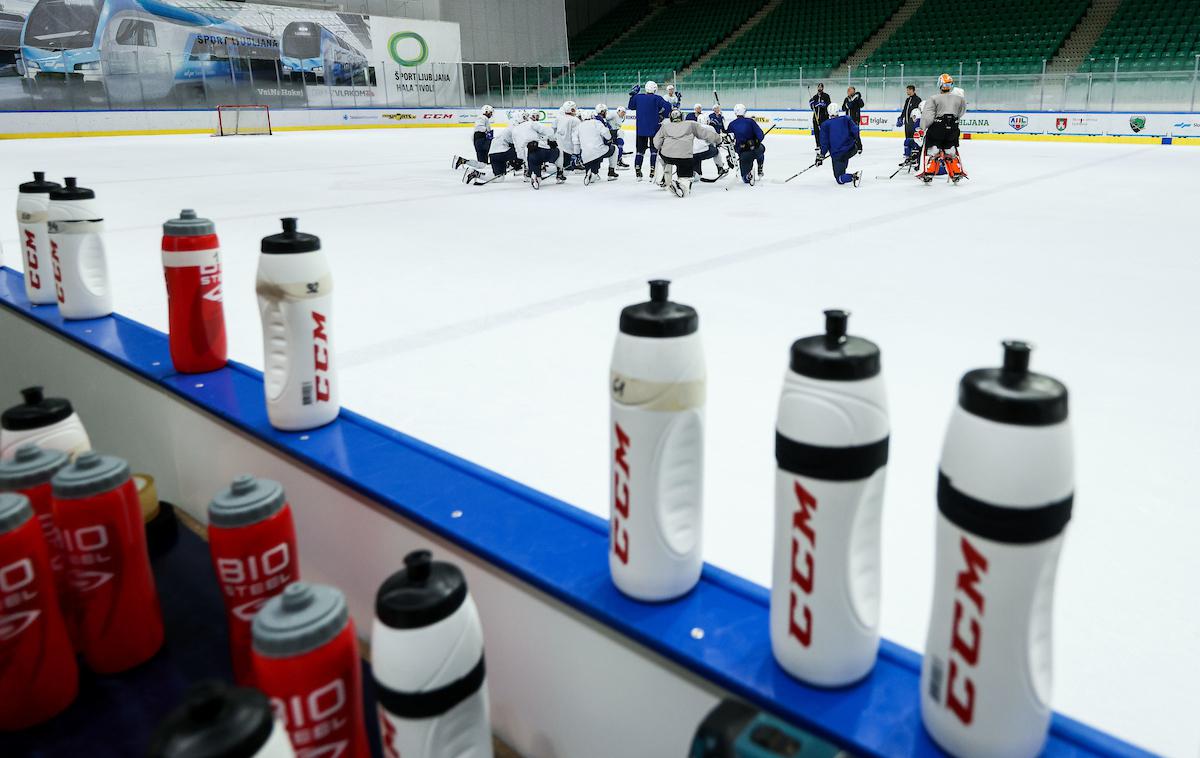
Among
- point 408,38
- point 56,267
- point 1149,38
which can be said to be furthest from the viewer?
point 408,38

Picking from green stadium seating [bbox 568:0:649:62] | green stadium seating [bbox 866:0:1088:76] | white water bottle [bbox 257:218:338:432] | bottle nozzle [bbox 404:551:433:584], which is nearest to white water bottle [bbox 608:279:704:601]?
bottle nozzle [bbox 404:551:433:584]

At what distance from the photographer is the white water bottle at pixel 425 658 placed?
88 cm

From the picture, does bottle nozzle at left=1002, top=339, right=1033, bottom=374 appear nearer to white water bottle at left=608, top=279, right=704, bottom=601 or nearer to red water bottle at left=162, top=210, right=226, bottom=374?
white water bottle at left=608, top=279, right=704, bottom=601

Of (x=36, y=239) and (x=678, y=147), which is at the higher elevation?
(x=678, y=147)

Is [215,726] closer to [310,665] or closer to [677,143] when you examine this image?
[310,665]

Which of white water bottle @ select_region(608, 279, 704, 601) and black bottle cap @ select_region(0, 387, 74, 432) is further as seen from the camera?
black bottle cap @ select_region(0, 387, 74, 432)

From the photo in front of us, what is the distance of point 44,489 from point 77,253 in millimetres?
1267

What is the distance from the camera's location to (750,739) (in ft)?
2.51

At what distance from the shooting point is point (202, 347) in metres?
1.91

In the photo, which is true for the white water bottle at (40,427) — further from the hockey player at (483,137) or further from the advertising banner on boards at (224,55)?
the advertising banner on boards at (224,55)

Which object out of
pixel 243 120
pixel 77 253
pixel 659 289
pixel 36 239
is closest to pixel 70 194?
pixel 77 253

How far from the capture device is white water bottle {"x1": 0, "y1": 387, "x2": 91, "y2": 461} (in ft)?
4.53

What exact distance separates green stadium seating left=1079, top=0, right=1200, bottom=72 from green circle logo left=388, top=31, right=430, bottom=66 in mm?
17149

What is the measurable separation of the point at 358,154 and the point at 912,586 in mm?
12352
